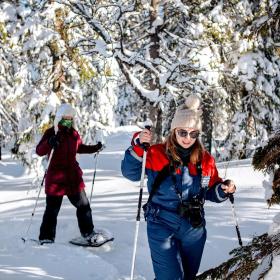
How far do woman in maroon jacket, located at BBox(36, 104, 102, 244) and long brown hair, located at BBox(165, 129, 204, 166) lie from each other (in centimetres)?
313

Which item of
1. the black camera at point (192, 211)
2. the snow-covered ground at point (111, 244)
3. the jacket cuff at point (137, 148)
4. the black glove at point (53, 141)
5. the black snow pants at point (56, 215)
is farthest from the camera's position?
the black snow pants at point (56, 215)

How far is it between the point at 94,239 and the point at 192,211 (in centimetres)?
328

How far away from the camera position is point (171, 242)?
3619 mm

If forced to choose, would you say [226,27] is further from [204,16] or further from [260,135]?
[260,135]

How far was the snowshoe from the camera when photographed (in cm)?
650

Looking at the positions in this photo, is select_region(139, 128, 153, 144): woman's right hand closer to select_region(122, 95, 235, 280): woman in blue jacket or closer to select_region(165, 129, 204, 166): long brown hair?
select_region(122, 95, 235, 280): woman in blue jacket

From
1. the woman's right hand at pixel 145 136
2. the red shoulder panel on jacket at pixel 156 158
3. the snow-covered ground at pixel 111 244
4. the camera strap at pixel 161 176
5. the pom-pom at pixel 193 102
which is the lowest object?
the snow-covered ground at pixel 111 244

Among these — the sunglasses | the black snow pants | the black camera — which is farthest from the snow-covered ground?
the sunglasses

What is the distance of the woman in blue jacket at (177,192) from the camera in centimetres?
359

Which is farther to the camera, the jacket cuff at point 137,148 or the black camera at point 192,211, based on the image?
the jacket cuff at point 137,148

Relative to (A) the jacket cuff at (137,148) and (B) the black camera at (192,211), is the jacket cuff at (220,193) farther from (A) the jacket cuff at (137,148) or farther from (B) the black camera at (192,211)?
(A) the jacket cuff at (137,148)

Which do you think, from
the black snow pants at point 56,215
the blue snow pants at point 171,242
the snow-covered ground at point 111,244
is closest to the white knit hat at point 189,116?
the blue snow pants at point 171,242

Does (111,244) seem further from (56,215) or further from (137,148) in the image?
(137,148)

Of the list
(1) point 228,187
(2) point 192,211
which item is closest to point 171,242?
(2) point 192,211
